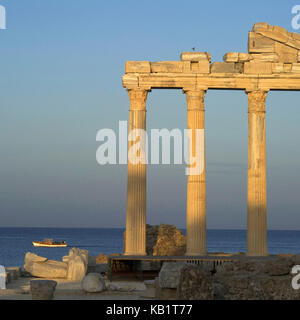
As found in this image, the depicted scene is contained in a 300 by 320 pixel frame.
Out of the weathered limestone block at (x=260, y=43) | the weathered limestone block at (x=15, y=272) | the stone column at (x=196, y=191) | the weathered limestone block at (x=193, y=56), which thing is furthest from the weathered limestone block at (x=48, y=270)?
the weathered limestone block at (x=260, y=43)

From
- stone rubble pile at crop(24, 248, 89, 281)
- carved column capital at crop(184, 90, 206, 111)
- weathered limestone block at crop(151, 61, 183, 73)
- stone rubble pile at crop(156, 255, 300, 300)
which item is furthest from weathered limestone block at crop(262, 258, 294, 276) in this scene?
weathered limestone block at crop(151, 61, 183, 73)

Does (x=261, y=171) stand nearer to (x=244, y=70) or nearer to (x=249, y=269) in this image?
(x=244, y=70)

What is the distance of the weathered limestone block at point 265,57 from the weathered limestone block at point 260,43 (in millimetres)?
259

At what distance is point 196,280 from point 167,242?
27.9m

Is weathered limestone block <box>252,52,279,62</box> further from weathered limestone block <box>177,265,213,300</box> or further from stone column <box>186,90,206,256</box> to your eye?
weathered limestone block <box>177,265,213,300</box>

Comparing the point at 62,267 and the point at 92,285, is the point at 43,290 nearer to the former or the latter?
the point at 92,285

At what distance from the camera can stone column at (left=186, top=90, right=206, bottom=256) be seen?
4203 cm

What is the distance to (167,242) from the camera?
49.8 metres

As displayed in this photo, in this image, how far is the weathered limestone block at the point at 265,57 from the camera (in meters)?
43.2

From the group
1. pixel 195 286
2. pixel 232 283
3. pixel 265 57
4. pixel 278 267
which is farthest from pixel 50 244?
pixel 195 286

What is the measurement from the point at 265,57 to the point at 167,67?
6265 mm

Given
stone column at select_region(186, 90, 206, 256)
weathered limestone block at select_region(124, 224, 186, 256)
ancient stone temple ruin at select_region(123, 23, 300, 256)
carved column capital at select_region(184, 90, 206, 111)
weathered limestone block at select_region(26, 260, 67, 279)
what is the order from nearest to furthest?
weathered limestone block at select_region(26, 260, 67, 279), ancient stone temple ruin at select_region(123, 23, 300, 256), stone column at select_region(186, 90, 206, 256), carved column capital at select_region(184, 90, 206, 111), weathered limestone block at select_region(124, 224, 186, 256)

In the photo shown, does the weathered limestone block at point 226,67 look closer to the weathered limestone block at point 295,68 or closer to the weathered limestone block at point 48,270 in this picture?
Answer: the weathered limestone block at point 295,68
